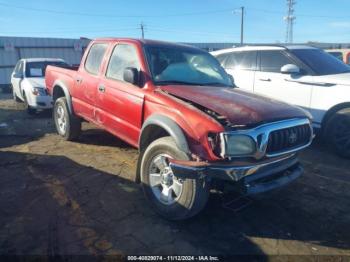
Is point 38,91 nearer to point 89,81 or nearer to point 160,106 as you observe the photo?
point 89,81

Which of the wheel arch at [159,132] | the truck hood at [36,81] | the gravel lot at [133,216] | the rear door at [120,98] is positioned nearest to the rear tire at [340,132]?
the gravel lot at [133,216]

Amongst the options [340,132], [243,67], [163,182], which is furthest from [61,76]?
[340,132]

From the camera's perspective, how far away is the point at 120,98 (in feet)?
14.6

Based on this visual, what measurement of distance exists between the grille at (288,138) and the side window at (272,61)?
126 inches

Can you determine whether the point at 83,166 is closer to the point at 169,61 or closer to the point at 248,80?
the point at 169,61

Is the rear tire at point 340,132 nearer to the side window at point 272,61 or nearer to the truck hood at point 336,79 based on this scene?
the truck hood at point 336,79

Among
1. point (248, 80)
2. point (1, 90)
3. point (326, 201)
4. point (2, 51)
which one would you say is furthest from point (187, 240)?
point (2, 51)

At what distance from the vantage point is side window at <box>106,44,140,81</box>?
450 cm

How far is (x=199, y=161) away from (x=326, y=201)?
211 cm

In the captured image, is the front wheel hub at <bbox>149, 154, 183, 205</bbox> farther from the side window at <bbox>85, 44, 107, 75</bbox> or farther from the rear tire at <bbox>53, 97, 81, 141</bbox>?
the rear tire at <bbox>53, 97, 81, 141</bbox>

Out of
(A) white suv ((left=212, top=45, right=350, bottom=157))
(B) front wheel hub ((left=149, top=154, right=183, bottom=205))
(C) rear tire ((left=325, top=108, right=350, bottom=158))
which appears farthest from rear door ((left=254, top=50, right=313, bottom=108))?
(B) front wheel hub ((left=149, top=154, right=183, bottom=205))

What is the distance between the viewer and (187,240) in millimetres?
3262

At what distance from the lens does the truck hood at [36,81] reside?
9.10 meters

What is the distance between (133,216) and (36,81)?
7.13 metres
